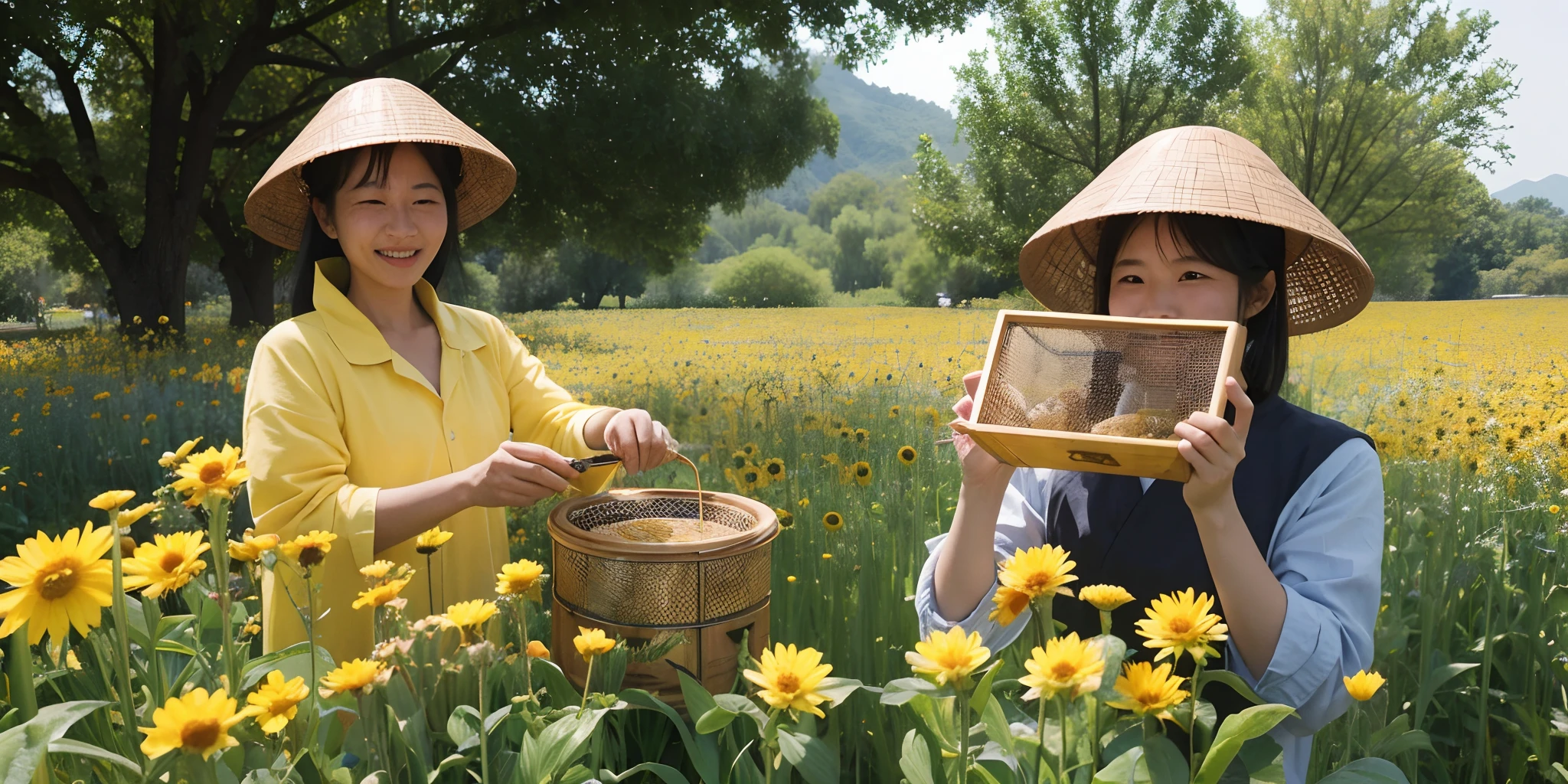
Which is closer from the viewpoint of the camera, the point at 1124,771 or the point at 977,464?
the point at 1124,771

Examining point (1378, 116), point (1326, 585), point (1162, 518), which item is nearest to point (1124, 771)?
point (1326, 585)

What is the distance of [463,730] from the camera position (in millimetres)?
877

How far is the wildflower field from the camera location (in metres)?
0.76

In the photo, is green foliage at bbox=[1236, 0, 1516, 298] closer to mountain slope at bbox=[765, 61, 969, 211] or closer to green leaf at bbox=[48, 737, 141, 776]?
green leaf at bbox=[48, 737, 141, 776]

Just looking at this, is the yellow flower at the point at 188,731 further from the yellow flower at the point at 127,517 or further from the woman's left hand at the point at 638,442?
the woman's left hand at the point at 638,442

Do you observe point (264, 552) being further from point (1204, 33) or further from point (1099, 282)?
point (1204, 33)

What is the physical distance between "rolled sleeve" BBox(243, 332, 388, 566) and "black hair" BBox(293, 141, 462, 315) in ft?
0.73

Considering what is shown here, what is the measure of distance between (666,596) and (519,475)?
1.08ft

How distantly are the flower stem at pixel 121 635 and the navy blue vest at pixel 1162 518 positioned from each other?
1.14 metres

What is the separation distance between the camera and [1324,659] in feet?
3.45

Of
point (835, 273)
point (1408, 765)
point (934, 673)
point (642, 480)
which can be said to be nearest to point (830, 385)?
point (642, 480)

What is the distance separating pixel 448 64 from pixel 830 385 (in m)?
6.18

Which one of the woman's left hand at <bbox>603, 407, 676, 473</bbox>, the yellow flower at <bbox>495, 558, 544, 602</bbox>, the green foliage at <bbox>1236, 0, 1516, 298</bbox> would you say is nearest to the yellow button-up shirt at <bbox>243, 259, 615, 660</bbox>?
the woman's left hand at <bbox>603, 407, 676, 473</bbox>

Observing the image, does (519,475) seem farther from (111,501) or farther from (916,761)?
(916,761)
